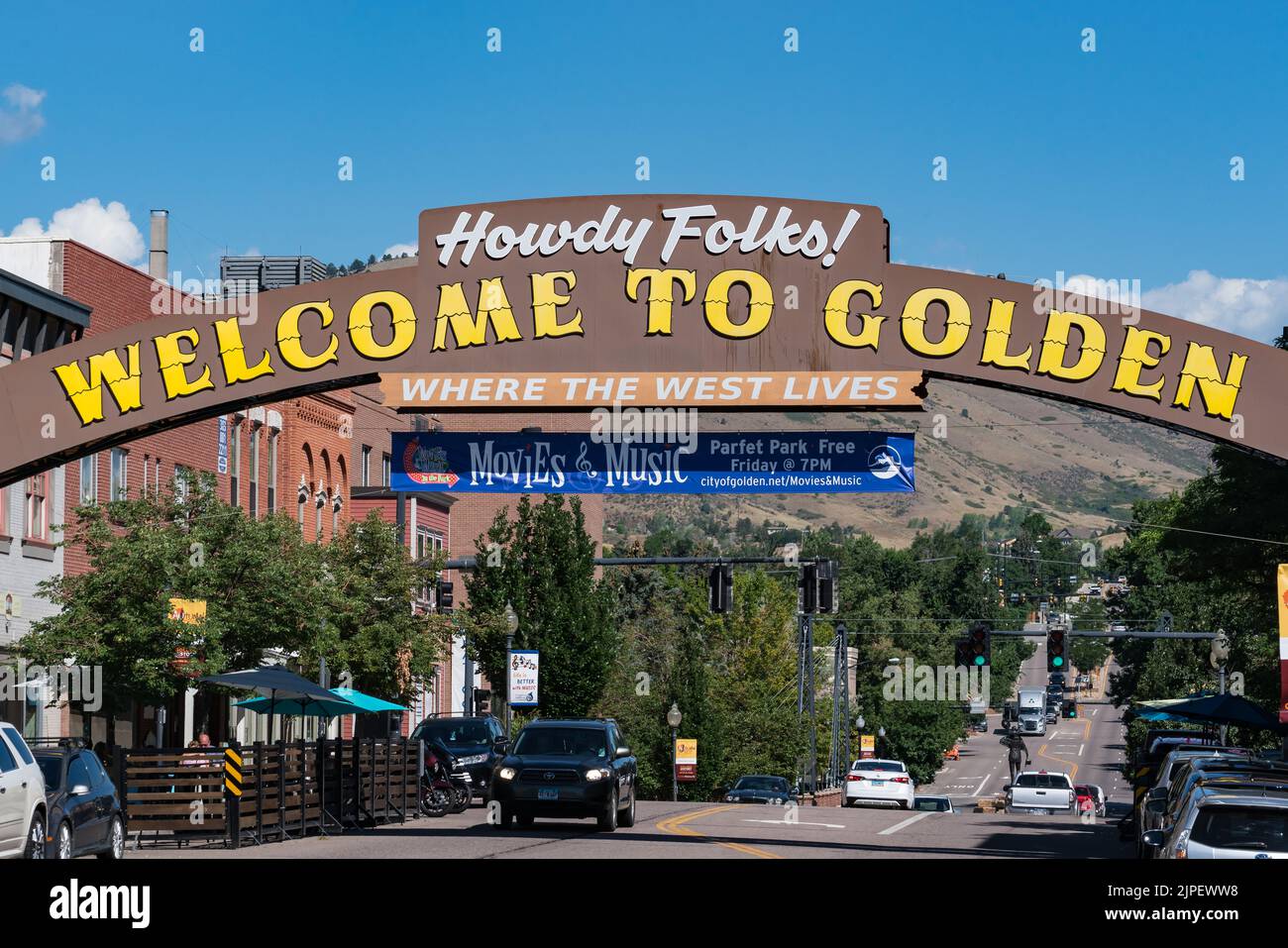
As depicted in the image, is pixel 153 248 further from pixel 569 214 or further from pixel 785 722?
pixel 785 722

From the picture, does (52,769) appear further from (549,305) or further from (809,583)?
(809,583)

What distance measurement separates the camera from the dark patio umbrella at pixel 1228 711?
38.6 meters

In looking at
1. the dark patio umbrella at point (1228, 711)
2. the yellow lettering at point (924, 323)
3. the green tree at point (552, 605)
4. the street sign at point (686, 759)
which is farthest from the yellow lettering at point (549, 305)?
the street sign at point (686, 759)

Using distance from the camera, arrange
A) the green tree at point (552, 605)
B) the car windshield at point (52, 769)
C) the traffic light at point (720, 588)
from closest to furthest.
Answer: the car windshield at point (52, 769)
the traffic light at point (720, 588)
the green tree at point (552, 605)

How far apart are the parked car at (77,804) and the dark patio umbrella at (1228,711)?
23807 mm

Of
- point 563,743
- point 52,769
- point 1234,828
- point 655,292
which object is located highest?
point 655,292

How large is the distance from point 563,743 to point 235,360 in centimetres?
899

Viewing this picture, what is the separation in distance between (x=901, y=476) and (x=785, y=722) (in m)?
59.7

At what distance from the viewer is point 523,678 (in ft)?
170

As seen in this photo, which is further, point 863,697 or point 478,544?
point 863,697

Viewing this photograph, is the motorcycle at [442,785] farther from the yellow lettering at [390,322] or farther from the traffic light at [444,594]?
the yellow lettering at [390,322]

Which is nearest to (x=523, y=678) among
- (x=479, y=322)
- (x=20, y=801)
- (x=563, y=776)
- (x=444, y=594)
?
(x=444, y=594)
